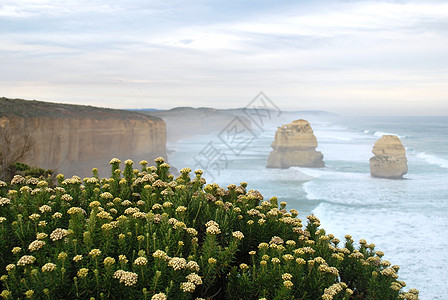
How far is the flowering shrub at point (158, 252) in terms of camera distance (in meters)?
3.14

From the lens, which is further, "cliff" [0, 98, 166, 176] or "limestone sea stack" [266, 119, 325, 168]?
"limestone sea stack" [266, 119, 325, 168]

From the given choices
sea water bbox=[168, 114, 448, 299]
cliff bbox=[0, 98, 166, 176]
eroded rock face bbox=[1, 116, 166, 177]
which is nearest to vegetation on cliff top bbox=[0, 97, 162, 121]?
cliff bbox=[0, 98, 166, 176]

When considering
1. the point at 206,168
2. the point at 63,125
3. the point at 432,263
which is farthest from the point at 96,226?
the point at 206,168

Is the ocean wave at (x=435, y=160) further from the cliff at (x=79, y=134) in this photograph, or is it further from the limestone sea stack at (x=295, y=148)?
the cliff at (x=79, y=134)

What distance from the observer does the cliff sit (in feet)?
116

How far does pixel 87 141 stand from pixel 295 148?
102 feet

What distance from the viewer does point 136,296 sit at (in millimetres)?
3100

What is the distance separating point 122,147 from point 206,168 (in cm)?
1579

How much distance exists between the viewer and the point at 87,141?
45906 millimetres

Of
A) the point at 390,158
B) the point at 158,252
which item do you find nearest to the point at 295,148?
the point at 390,158

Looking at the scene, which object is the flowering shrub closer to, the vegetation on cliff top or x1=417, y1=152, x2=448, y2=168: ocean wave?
the vegetation on cliff top

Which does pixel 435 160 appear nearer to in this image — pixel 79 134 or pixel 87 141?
pixel 87 141

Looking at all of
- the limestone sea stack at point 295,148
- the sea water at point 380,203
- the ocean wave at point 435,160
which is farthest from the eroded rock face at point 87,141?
the ocean wave at point 435,160

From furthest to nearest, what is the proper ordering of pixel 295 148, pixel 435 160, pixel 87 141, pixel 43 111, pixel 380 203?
pixel 435 160 < pixel 295 148 < pixel 87 141 < pixel 43 111 < pixel 380 203
